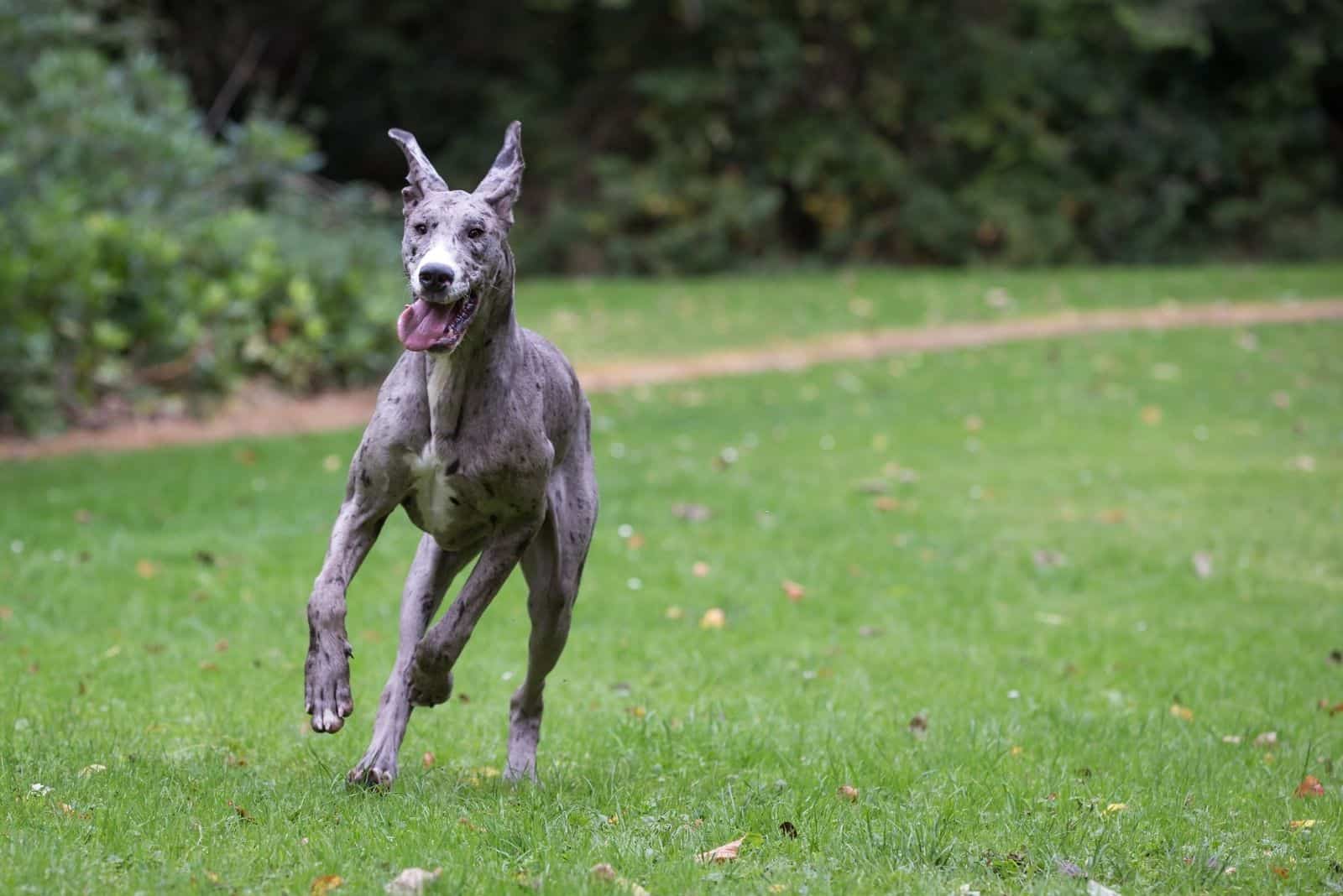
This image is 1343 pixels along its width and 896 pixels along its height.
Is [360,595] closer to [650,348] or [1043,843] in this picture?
[1043,843]

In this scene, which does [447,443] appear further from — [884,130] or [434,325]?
[884,130]

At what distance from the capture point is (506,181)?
4.63m

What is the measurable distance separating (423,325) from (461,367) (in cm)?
33

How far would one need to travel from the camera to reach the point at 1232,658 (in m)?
7.58

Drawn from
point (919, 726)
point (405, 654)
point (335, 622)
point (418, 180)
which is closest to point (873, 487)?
point (919, 726)

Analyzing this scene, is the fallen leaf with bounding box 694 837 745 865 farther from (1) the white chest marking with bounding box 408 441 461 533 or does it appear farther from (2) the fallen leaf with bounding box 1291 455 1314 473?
(2) the fallen leaf with bounding box 1291 455 1314 473

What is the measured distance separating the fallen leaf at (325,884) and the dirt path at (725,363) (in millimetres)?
8812

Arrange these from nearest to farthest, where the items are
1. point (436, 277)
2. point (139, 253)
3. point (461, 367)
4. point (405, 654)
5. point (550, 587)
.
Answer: point (436, 277)
point (461, 367)
point (405, 654)
point (550, 587)
point (139, 253)

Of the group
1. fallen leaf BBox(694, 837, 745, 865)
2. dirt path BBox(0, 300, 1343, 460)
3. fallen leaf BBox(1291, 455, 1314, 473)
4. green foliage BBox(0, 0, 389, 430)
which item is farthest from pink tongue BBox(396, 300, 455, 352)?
fallen leaf BBox(1291, 455, 1314, 473)

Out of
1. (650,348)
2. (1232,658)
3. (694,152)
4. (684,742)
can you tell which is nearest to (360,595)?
(684,742)

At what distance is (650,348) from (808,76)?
35.4 ft

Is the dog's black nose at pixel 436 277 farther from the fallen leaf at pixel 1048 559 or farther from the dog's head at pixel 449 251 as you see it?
the fallen leaf at pixel 1048 559

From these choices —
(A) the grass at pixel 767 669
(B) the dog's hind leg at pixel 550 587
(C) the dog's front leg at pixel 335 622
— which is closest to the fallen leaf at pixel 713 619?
(A) the grass at pixel 767 669

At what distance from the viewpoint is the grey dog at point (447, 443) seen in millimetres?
4285
